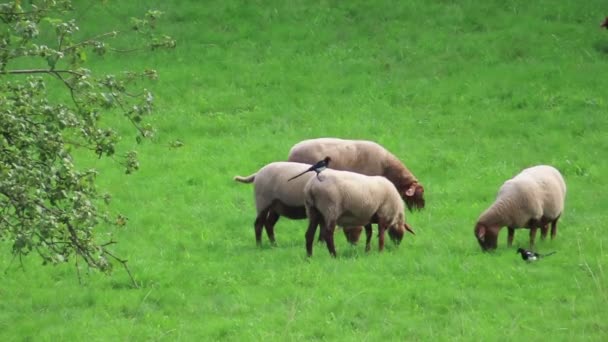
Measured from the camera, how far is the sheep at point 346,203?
1661 cm

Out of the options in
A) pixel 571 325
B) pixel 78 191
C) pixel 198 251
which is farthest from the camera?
pixel 198 251

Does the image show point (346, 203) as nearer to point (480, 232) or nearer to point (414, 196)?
point (480, 232)

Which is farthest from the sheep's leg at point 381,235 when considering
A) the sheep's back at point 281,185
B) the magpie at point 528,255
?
the magpie at point 528,255

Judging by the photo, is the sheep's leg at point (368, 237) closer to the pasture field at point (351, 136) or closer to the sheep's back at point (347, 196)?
the pasture field at point (351, 136)

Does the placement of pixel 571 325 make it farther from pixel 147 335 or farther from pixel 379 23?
pixel 379 23

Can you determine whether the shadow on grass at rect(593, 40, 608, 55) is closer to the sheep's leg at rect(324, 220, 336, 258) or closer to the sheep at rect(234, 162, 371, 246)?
the sheep at rect(234, 162, 371, 246)

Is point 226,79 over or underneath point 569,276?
underneath

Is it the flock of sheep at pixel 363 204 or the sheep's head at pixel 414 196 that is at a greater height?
the flock of sheep at pixel 363 204

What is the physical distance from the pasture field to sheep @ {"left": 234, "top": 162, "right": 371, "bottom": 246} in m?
0.47

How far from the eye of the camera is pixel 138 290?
16.1 metres

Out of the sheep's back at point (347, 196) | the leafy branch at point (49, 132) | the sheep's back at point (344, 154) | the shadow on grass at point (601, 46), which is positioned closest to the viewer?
the leafy branch at point (49, 132)

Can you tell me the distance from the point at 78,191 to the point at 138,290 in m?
4.20

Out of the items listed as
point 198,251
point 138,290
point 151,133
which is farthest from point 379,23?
point 151,133

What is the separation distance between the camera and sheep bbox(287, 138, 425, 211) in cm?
2009
